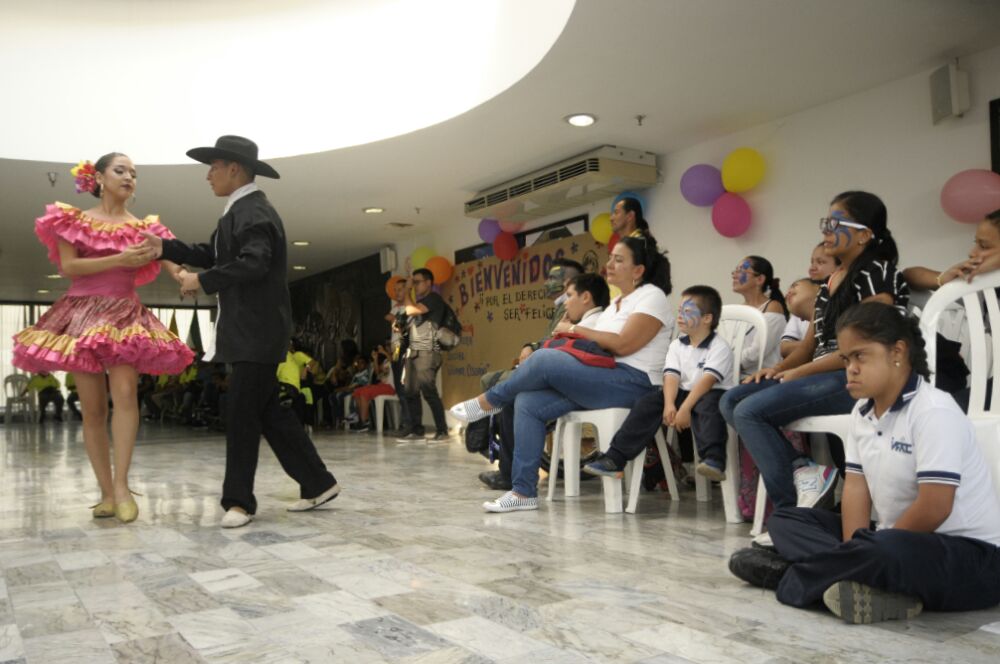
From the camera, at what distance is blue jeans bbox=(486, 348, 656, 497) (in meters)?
3.13

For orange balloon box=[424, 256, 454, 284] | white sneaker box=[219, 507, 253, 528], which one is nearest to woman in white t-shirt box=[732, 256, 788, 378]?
white sneaker box=[219, 507, 253, 528]

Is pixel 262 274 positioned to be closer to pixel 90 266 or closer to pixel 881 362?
pixel 90 266

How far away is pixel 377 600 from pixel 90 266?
1.87m

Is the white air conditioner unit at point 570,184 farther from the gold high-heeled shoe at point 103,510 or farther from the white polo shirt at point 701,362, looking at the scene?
the gold high-heeled shoe at point 103,510

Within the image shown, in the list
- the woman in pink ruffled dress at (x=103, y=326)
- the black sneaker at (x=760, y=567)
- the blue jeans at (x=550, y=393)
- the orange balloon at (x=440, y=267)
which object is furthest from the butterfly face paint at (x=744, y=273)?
the orange balloon at (x=440, y=267)

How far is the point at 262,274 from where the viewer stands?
2.79 metres

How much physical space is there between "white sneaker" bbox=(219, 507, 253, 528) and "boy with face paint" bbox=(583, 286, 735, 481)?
1.27 meters

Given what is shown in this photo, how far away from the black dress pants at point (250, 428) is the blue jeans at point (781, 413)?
5.31ft

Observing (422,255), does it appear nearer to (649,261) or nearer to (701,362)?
(649,261)

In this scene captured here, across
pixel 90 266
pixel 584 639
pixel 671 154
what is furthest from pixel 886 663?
pixel 671 154

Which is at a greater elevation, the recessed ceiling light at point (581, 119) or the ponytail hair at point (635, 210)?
the recessed ceiling light at point (581, 119)

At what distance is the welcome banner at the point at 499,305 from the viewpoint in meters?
6.80

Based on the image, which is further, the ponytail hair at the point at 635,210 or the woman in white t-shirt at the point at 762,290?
the ponytail hair at the point at 635,210

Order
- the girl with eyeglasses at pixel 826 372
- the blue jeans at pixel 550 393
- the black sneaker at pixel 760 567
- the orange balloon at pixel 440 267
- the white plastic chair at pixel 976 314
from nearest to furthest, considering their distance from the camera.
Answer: the black sneaker at pixel 760 567, the white plastic chair at pixel 976 314, the girl with eyeglasses at pixel 826 372, the blue jeans at pixel 550 393, the orange balloon at pixel 440 267
